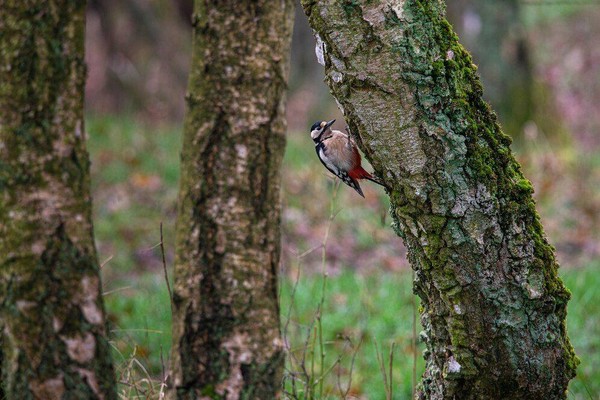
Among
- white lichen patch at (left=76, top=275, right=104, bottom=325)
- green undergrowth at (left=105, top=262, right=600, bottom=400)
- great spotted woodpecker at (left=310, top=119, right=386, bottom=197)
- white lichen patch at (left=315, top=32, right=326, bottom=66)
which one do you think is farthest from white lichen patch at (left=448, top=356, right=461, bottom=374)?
green undergrowth at (left=105, top=262, right=600, bottom=400)

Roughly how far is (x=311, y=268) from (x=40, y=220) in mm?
Answer: 5596

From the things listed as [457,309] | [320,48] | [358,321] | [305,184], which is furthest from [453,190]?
[305,184]

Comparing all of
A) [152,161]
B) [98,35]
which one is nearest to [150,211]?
[152,161]

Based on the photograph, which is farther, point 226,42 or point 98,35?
point 98,35

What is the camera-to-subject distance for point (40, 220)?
2.19 metres

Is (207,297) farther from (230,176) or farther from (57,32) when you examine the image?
(57,32)

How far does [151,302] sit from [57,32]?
14.0 feet

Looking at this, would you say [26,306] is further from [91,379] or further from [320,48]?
[320,48]

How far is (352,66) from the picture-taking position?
258 cm

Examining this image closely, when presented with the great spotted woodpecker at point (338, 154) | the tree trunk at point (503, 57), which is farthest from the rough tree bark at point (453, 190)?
the tree trunk at point (503, 57)

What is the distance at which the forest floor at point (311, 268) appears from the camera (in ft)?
16.3

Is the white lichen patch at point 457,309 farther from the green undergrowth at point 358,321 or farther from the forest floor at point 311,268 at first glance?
the green undergrowth at point 358,321

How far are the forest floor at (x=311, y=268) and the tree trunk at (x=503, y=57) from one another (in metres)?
1.24

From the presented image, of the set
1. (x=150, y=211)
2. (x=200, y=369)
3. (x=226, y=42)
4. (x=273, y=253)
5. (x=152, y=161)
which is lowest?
(x=200, y=369)
